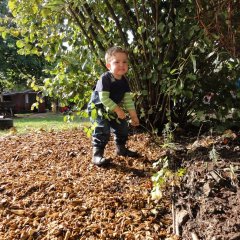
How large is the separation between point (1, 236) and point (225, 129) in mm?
2747

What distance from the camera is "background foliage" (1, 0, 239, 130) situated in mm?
3617

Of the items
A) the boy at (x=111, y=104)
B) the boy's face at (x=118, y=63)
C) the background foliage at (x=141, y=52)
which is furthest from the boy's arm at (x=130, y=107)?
the background foliage at (x=141, y=52)

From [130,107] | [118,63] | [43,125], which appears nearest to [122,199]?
[130,107]

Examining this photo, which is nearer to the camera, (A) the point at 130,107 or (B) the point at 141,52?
(A) the point at 130,107

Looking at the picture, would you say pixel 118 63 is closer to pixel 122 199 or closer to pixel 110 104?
pixel 110 104

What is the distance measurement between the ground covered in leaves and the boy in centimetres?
17

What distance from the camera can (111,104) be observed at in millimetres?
3084

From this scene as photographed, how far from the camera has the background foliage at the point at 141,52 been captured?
3.62 meters

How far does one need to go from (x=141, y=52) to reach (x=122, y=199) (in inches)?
79.8

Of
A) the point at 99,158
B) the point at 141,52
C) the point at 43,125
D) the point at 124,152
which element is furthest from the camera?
the point at 43,125

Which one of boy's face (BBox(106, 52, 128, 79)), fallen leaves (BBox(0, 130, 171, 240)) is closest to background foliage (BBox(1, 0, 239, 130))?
boy's face (BBox(106, 52, 128, 79))

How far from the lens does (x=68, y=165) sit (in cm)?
327

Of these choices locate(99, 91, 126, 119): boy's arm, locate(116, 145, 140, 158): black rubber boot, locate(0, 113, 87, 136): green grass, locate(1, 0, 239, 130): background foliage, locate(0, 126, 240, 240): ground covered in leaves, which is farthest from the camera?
locate(0, 113, 87, 136): green grass

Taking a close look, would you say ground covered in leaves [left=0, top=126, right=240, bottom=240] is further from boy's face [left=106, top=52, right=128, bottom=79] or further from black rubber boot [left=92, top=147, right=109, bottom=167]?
boy's face [left=106, top=52, right=128, bottom=79]
